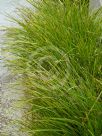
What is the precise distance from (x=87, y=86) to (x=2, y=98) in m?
1.06

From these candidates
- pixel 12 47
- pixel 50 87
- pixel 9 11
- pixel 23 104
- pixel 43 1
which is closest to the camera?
pixel 50 87

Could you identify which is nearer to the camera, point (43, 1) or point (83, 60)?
point (83, 60)

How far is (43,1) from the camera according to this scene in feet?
12.9

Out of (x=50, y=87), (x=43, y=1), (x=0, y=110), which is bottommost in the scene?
(x=0, y=110)

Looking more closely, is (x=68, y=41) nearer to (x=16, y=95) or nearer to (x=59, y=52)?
(x=59, y=52)

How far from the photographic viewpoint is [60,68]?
291 cm

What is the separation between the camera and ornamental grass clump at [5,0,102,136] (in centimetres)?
236

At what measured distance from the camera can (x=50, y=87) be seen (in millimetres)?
2490

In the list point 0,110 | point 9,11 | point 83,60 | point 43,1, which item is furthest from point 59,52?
point 9,11

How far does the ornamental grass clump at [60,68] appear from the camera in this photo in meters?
2.36

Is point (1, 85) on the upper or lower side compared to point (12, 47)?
lower

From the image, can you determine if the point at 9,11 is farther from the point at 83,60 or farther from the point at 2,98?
the point at 83,60

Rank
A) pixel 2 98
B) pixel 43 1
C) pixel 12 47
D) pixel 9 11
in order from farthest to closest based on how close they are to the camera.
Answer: pixel 9 11 → pixel 43 1 → pixel 12 47 → pixel 2 98

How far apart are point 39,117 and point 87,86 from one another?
1.21ft
